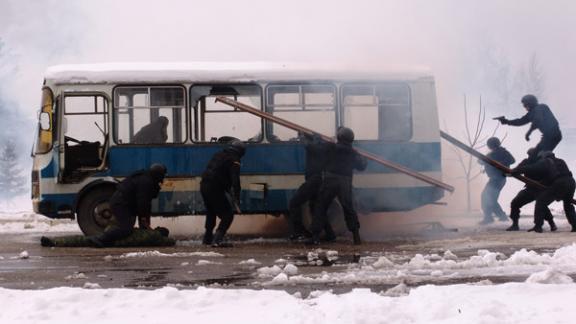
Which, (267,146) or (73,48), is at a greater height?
(73,48)

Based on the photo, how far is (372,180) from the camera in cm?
1697

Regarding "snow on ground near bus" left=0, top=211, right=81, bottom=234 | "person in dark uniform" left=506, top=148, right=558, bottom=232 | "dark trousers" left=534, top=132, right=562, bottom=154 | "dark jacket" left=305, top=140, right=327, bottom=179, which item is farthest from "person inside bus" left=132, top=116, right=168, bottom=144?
"dark trousers" left=534, top=132, right=562, bottom=154

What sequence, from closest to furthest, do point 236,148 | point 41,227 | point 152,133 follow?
1. point 236,148
2. point 152,133
3. point 41,227

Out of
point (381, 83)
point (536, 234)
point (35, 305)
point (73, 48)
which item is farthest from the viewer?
point (73, 48)

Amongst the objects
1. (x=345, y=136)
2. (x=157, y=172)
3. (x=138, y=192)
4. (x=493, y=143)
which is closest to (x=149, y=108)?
(x=157, y=172)

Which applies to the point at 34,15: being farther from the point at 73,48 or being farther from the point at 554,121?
the point at 554,121

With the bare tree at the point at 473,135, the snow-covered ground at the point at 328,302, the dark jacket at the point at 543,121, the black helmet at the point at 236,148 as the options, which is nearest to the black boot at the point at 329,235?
the black helmet at the point at 236,148

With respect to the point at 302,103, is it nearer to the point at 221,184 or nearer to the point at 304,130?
the point at 304,130

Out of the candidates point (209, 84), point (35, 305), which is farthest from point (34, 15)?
point (35, 305)

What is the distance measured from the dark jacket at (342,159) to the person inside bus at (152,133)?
2905mm

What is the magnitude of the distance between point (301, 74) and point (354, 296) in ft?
29.7

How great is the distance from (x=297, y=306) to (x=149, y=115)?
9.16 meters

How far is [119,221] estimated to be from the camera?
14.8 m

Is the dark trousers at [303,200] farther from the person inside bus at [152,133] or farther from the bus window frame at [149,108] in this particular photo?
the person inside bus at [152,133]
